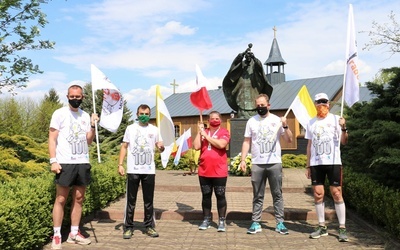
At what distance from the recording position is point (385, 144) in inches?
254

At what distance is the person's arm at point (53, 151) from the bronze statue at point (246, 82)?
28.4 ft

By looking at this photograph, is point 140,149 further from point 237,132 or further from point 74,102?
point 237,132

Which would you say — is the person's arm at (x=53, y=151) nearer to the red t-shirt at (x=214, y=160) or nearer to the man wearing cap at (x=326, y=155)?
the red t-shirt at (x=214, y=160)

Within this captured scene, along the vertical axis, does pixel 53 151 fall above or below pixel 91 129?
below

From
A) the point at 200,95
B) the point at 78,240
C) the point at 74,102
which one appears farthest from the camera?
the point at 200,95

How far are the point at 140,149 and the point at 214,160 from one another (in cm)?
106

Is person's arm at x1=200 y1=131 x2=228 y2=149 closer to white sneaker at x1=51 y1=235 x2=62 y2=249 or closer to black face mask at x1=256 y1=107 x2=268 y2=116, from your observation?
black face mask at x1=256 y1=107 x2=268 y2=116

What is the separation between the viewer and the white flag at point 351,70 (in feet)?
19.1

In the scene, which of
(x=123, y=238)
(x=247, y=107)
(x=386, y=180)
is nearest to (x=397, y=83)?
(x=386, y=180)

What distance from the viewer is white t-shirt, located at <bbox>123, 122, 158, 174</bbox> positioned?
5.69 meters

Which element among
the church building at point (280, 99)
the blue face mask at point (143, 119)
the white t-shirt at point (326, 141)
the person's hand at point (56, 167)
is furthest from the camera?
the church building at point (280, 99)

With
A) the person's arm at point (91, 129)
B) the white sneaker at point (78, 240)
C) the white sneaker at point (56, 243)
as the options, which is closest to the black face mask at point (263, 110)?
the person's arm at point (91, 129)

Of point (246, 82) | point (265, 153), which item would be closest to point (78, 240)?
point (265, 153)

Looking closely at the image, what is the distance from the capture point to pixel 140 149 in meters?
5.71
